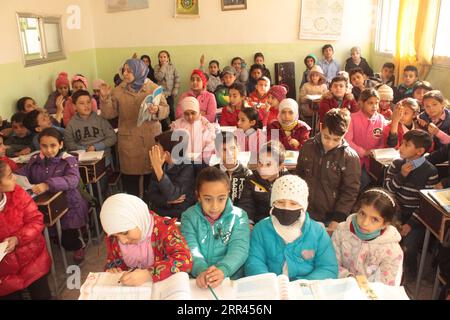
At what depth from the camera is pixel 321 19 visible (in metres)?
7.46

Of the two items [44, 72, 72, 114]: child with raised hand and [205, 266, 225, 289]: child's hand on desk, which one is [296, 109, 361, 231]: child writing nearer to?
[205, 266, 225, 289]: child's hand on desk

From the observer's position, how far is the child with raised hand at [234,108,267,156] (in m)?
3.43

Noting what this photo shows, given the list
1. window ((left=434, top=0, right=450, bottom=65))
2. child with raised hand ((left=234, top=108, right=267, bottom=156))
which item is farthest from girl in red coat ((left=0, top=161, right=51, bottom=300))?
window ((left=434, top=0, right=450, bottom=65))

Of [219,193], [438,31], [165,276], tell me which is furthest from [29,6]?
[438,31]

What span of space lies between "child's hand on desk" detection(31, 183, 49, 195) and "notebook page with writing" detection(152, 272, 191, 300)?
4.96 ft

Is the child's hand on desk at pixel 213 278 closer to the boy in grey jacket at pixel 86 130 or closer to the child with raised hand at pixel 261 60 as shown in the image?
the boy in grey jacket at pixel 86 130

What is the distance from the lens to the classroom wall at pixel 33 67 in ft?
14.4

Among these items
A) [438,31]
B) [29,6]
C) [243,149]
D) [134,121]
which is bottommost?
[243,149]

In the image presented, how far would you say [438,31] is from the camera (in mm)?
4844

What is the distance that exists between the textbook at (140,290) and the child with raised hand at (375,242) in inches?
33.0

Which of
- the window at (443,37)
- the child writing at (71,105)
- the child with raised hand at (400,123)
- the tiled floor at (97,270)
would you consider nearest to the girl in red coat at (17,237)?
the tiled floor at (97,270)

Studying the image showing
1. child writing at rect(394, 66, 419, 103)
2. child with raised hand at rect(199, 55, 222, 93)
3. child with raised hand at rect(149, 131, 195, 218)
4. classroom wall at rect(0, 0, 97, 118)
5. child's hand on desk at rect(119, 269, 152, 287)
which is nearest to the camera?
child's hand on desk at rect(119, 269, 152, 287)
